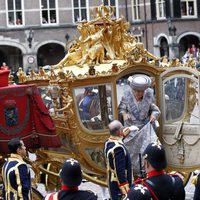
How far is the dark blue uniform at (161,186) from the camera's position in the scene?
5.68 metres

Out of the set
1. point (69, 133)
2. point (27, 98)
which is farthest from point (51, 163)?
point (27, 98)

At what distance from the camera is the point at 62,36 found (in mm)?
38219

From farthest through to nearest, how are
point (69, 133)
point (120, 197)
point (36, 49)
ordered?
point (36, 49) → point (69, 133) → point (120, 197)

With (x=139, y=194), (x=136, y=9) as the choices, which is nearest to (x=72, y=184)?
(x=139, y=194)

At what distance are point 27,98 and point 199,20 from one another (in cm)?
3086

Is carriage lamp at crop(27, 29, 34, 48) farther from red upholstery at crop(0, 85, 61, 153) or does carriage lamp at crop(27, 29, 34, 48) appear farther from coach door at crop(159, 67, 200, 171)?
red upholstery at crop(0, 85, 61, 153)

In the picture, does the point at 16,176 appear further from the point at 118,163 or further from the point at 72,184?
the point at 72,184

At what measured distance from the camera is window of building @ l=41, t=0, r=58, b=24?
125ft

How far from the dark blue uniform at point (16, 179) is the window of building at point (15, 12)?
3090 centimetres

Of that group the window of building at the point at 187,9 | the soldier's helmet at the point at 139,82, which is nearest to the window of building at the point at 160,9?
Answer: the window of building at the point at 187,9

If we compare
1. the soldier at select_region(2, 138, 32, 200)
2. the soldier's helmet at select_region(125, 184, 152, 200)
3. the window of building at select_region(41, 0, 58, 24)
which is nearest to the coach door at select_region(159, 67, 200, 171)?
the soldier at select_region(2, 138, 32, 200)

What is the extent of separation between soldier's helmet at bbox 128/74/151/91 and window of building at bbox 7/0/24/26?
94.2ft

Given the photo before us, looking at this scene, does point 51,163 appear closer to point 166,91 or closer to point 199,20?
point 166,91

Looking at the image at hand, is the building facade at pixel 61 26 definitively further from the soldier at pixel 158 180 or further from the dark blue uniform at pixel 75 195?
the dark blue uniform at pixel 75 195
